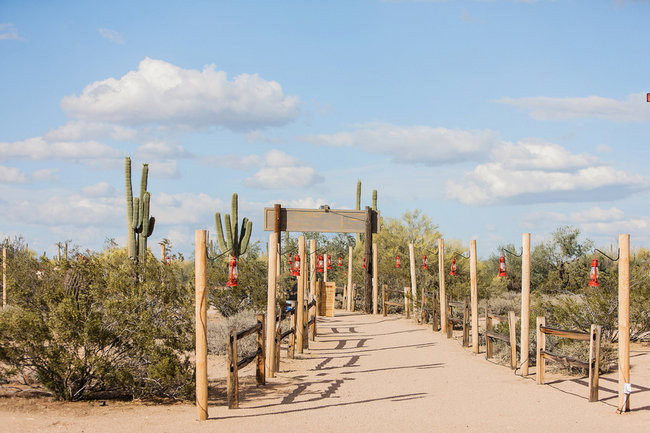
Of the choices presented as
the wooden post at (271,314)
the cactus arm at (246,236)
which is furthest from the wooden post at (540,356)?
the cactus arm at (246,236)

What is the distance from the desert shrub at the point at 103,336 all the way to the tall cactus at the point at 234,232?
22.3 metres

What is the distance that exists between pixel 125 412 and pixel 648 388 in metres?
8.44

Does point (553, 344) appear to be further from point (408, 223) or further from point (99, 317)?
point (408, 223)

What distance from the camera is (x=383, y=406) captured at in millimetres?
10773

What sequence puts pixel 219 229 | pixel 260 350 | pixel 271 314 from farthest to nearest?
pixel 219 229 < pixel 271 314 < pixel 260 350

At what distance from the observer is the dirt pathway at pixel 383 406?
9.33 meters

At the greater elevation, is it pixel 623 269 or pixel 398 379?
pixel 623 269

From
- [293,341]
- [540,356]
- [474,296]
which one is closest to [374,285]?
[474,296]

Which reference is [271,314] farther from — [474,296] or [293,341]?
[474,296]

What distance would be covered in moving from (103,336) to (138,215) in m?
18.3

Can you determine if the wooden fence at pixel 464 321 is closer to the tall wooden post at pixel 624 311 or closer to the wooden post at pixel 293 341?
the wooden post at pixel 293 341

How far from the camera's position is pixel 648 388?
11.8 meters

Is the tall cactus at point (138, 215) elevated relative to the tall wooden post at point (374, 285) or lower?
elevated

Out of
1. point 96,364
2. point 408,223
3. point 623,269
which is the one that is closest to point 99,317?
point 96,364
